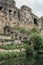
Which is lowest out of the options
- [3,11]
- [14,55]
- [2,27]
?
[14,55]

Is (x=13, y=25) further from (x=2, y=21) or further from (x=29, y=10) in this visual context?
(x=29, y=10)

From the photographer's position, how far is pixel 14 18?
67500 mm

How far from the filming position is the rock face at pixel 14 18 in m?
63.2

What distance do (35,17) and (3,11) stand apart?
1496 centimetres

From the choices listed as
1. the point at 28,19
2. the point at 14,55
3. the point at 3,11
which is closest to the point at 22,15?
the point at 28,19

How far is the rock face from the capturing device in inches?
2488

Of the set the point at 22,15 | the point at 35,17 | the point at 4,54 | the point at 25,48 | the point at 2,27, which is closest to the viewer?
the point at 4,54

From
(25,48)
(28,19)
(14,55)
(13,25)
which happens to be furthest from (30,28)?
(14,55)

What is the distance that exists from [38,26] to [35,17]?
3063mm

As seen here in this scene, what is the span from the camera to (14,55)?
4444cm

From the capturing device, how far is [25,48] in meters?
50.9

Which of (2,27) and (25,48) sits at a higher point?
(2,27)

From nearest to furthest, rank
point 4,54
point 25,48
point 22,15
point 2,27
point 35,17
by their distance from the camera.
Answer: point 4,54, point 25,48, point 2,27, point 22,15, point 35,17

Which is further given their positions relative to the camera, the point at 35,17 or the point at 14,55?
the point at 35,17
